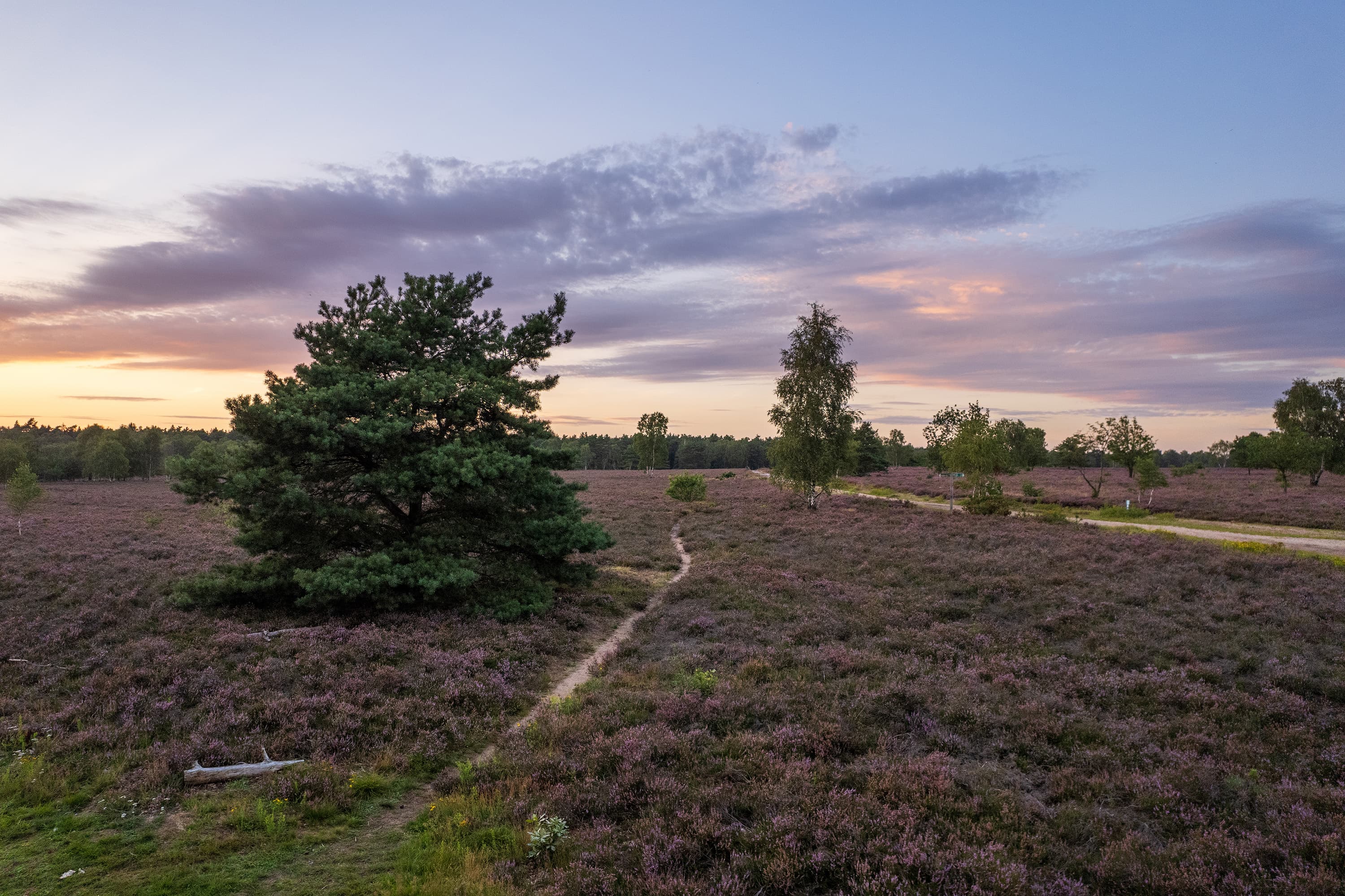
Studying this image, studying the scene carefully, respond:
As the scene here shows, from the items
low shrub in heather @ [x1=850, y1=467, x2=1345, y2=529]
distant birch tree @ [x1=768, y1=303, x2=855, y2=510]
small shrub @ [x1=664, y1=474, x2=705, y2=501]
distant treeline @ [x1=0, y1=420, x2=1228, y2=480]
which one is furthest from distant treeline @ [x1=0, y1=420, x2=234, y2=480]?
low shrub in heather @ [x1=850, y1=467, x2=1345, y2=529]

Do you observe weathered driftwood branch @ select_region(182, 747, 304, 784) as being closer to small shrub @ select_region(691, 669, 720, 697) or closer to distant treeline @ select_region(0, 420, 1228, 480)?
small shrub @ select_region(691, 669, 720, 697)

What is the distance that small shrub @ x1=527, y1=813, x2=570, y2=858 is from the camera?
21.6 feet

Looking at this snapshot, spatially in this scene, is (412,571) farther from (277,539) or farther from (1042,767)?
(1042,767)

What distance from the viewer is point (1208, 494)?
165ft

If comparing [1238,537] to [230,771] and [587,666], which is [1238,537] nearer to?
[587,666]

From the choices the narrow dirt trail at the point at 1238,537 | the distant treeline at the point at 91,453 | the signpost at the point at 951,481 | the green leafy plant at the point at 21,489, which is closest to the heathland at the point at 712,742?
the narrow dirt trail at the point at 1238,537

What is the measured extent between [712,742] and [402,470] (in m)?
10.3

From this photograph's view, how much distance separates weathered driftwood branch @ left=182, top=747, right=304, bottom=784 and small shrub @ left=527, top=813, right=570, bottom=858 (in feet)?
13.3

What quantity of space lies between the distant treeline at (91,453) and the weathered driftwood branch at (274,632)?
82736 mm

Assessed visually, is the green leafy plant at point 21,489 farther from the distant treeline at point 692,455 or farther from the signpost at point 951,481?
the distant treeline at point 692,455

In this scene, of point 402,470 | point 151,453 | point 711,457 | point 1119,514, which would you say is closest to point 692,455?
point 711,457

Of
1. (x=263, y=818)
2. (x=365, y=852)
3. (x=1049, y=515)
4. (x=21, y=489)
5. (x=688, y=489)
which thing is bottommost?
(x=365, y=852)

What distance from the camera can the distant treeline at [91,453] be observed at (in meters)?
88.5

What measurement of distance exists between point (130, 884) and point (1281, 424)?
396ft
